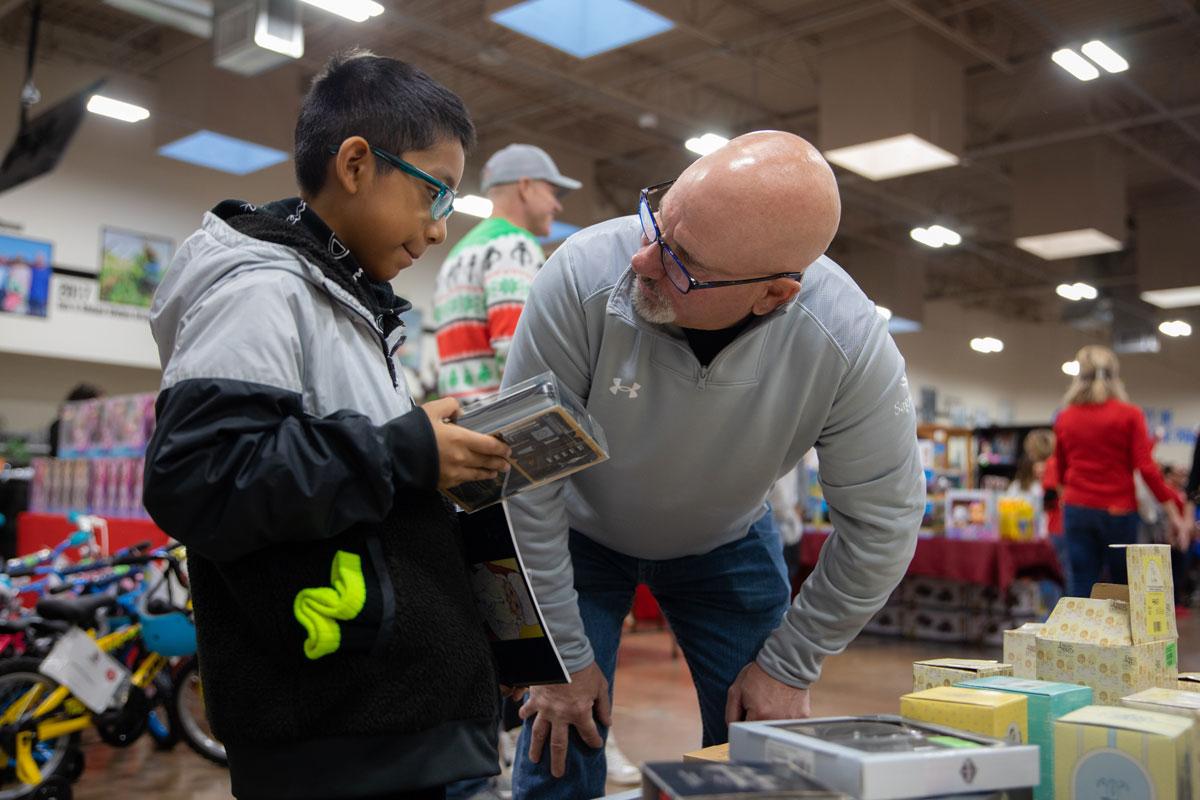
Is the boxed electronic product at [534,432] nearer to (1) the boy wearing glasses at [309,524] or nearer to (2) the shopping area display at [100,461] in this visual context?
(1) the boy wearing glasses at [309,524]

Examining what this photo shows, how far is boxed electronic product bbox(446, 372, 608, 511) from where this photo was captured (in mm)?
1113

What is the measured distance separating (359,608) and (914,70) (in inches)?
339

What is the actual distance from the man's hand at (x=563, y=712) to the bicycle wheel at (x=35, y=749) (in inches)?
94.6

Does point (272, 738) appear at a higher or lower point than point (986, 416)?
lower

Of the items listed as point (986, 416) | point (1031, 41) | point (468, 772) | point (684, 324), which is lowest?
point (468, 772)

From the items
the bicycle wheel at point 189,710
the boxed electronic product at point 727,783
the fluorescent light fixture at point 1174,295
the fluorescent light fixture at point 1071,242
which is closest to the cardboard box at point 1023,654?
the boxed electronic product at point 727,783

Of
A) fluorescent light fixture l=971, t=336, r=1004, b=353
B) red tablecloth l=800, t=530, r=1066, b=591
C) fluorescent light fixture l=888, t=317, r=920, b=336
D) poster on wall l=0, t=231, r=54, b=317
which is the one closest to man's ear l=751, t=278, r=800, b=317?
red tablecloth l=800, t=530, r=1066, b=591

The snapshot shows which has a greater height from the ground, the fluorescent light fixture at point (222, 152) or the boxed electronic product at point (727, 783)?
the fluorescent light fixture at point (222, 152)

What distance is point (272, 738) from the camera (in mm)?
1050

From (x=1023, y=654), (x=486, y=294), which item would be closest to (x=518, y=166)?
(x=486, y=294)

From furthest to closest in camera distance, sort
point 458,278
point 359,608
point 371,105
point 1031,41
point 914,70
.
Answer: point 1031,41 < point 914,70 < point 458,278 < point 371,105 < point 359,608

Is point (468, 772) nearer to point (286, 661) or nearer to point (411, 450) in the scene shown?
point (286, 661)

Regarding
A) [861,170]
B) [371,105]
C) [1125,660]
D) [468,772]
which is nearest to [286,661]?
[468,772]

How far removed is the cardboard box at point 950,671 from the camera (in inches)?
55.0
